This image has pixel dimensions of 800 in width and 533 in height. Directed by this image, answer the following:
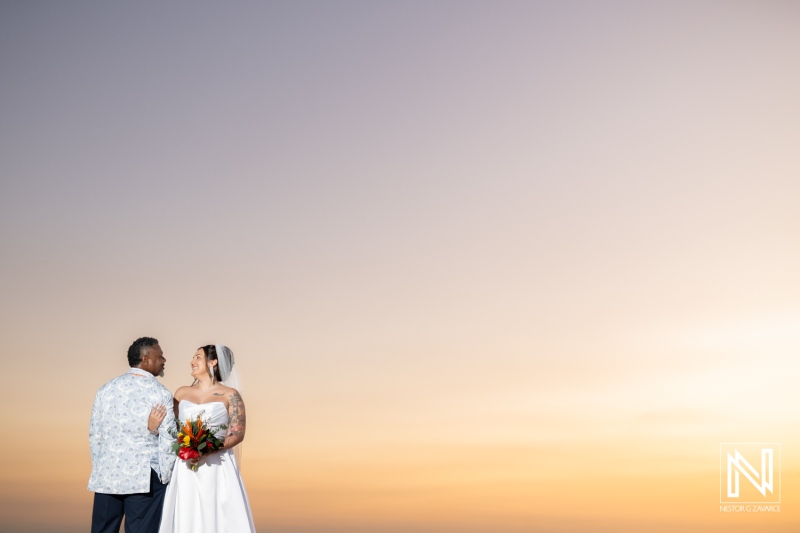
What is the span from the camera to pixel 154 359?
674cm

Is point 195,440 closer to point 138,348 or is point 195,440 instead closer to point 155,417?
point 155,417

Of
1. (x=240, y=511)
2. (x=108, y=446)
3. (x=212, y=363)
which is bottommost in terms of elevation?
(x=240, y=511)

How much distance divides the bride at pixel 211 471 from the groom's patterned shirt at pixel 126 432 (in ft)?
2.86

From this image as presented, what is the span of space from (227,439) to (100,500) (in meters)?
1.16

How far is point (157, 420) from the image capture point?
263 inches

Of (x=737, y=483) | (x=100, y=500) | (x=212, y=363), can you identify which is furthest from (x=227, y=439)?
(x=737, y=483)

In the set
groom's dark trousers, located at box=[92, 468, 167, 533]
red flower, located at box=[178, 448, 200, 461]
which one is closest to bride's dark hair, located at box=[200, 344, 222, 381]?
red flower, located at box=[178, 448, 200, 461]

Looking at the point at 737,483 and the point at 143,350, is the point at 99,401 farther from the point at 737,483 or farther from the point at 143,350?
the point at 737,483

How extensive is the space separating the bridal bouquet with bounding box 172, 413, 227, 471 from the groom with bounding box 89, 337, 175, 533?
0.73 ft

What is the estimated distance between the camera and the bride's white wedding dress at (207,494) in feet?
24.7

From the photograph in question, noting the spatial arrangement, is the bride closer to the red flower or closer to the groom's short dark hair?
the red flower

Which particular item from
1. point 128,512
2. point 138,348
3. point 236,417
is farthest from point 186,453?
point 138,348

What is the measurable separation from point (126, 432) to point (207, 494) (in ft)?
4.10

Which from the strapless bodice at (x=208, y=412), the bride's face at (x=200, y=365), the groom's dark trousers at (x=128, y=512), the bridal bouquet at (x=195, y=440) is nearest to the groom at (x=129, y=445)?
the groom's dark trousers at (x=128, y=512)
